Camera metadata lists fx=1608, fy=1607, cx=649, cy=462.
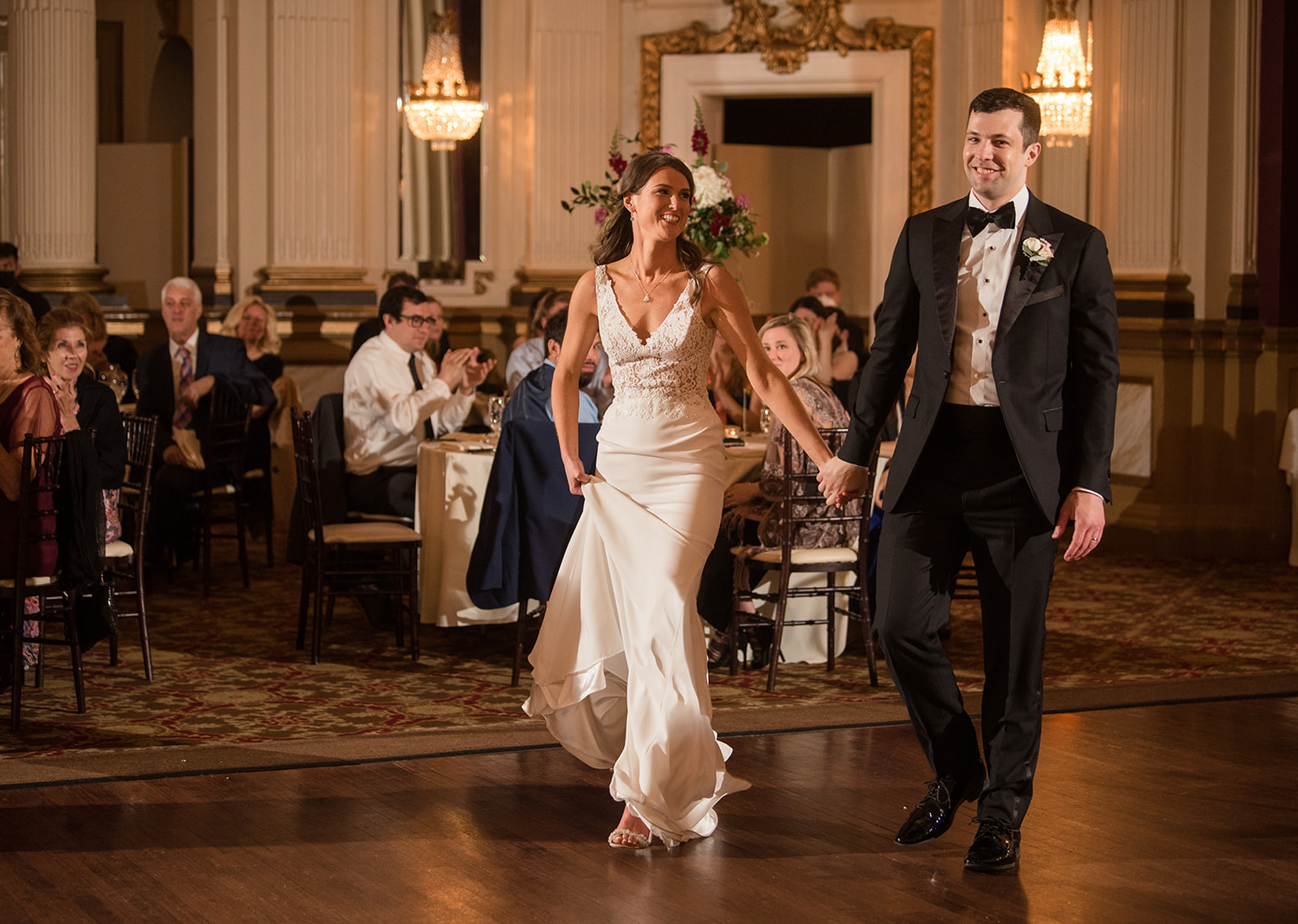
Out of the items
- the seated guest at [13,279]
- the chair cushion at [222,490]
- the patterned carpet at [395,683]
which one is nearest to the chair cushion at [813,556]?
the patterned carpet at [395,683]

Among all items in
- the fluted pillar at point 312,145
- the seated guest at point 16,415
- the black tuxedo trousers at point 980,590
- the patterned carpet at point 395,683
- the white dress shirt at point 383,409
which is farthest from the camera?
the fluted pillar at point 312,145

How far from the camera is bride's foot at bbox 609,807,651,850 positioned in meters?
3.77

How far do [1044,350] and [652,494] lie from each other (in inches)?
39.4

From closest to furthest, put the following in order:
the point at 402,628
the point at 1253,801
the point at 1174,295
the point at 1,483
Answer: the point at 1253,801
the point at 1,483
the point at 402,628
the point at 1174,295

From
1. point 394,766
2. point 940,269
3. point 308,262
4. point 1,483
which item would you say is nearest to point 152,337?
point 308,262

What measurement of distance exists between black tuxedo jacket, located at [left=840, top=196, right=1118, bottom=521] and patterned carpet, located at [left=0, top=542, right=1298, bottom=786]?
70.5 inches

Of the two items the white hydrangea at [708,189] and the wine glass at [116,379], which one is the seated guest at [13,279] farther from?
the white hydrangea at [708,189]

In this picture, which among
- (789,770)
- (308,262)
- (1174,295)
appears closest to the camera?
(789,770)

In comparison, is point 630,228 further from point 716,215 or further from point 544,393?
point 716,215

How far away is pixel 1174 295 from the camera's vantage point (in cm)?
888

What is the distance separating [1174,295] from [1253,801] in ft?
17.1

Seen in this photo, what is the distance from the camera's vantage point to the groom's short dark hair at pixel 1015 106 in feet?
11.0

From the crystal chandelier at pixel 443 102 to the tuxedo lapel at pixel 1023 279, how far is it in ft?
21.9

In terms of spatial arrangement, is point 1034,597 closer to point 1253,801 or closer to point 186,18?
point 1253,801
